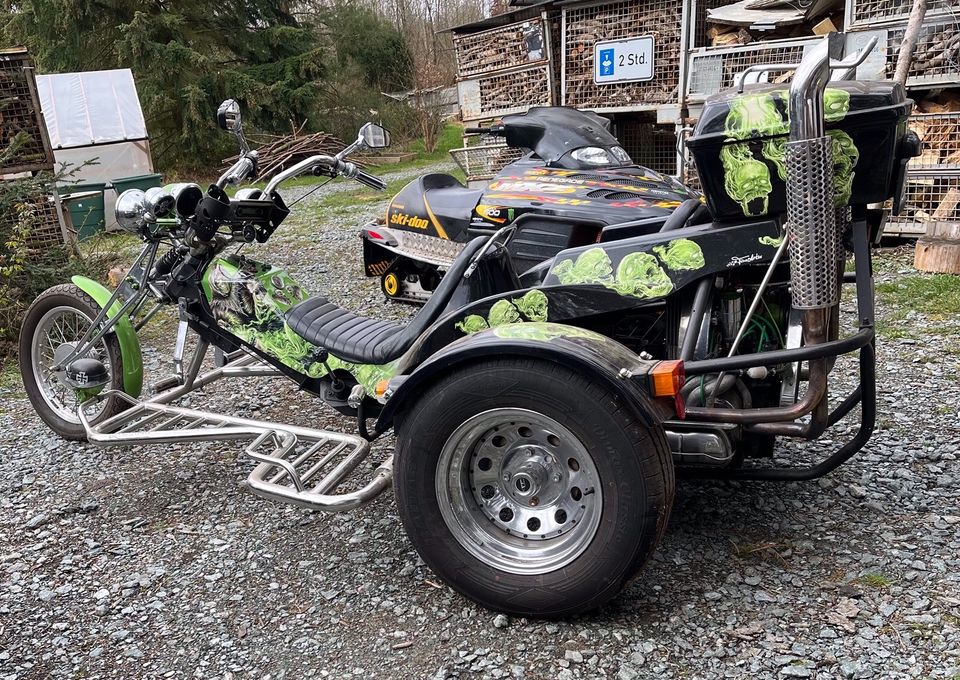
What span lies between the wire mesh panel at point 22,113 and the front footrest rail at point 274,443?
3916mm

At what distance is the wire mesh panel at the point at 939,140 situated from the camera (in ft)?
23.4

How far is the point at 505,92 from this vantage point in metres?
10.3

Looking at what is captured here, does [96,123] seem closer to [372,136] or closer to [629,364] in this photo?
[372,136]

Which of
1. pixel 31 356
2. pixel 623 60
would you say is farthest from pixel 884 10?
pixel 31 356

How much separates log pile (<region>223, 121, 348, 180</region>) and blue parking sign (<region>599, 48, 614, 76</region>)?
367 inches

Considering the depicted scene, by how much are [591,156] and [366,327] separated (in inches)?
131

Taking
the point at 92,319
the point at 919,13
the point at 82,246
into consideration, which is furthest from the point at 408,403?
the point at 82,246

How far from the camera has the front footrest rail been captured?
3.01 metres

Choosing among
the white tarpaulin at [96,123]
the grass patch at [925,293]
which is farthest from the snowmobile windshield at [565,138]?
the white tarpaulin at [96,123]

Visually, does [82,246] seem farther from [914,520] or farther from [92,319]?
[914,520]

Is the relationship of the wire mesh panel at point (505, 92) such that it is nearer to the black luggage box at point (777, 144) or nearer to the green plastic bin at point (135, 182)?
the green plastic bin at point (135, 182)

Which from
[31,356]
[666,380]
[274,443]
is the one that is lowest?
[274,443]

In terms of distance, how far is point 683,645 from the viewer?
2.55 metres

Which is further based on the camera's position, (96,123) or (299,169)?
(96,123)
